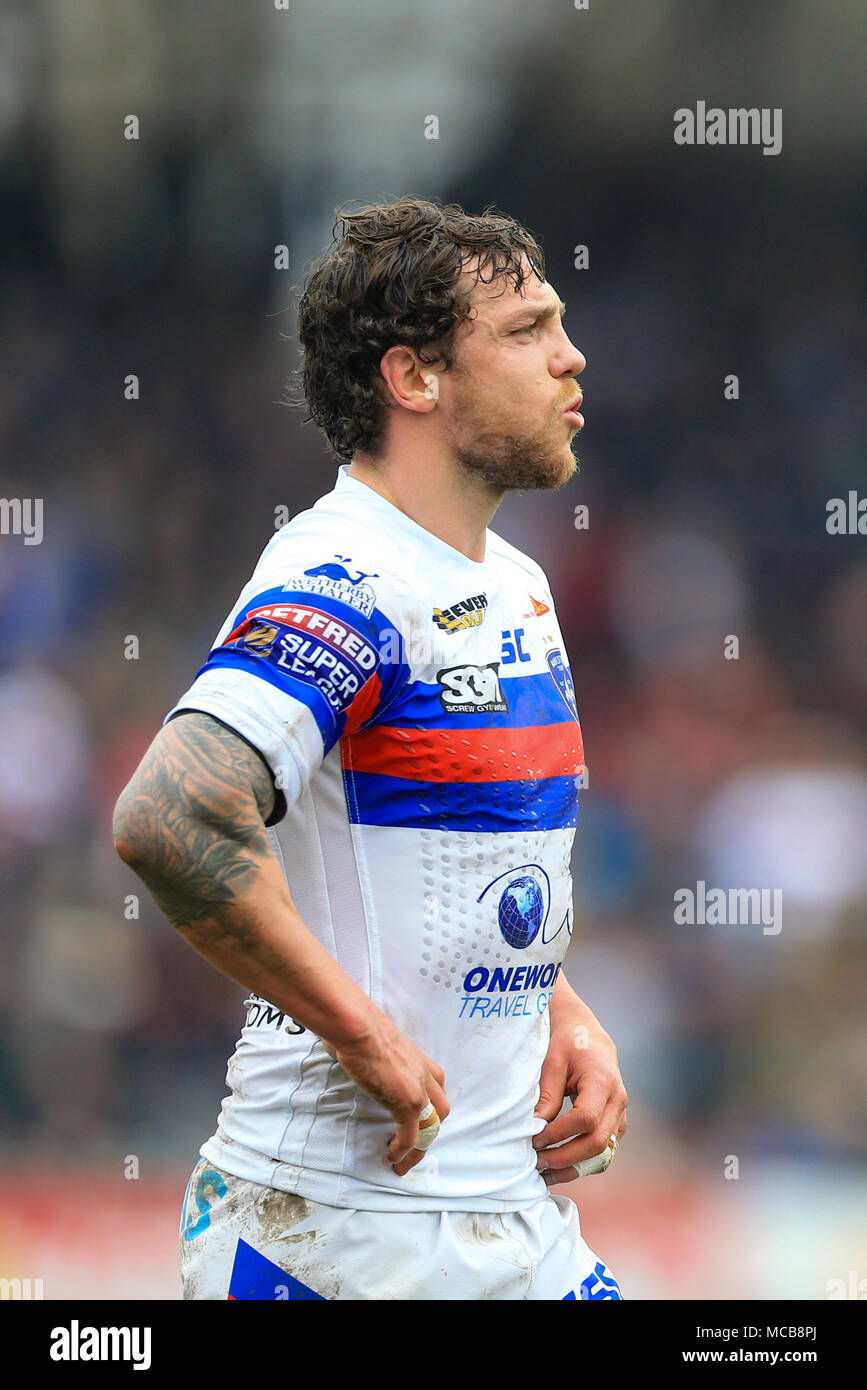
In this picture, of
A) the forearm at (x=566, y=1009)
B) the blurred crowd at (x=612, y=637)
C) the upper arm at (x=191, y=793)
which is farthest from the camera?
the blurred crowd at (x=612, y=637)

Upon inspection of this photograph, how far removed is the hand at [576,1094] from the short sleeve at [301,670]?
72 cm

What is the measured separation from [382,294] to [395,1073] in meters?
1.21

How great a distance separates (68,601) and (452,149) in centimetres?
242

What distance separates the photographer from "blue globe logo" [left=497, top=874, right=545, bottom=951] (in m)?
2.14

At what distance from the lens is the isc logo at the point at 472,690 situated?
83.0 inches

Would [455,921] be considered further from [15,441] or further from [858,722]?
[15,441]

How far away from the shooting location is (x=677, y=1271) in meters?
4.74

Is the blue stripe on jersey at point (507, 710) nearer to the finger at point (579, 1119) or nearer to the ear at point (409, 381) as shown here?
the ear at point (409, 381)

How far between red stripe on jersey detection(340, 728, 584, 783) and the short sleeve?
1.7 inches

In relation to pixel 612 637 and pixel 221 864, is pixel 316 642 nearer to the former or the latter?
pixel 221 864

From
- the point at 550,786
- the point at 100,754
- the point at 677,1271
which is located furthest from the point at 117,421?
the point at 550,786

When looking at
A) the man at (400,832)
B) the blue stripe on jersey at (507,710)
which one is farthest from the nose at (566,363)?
the blue stripe on jersey at (507,710)

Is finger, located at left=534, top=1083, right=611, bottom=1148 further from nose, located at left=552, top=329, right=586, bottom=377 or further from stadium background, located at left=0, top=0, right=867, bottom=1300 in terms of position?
stadium background, located at left=0, top=0, right=867, bottom=1300

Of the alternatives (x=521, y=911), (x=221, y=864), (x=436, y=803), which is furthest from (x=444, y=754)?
(x=221, y=864)
